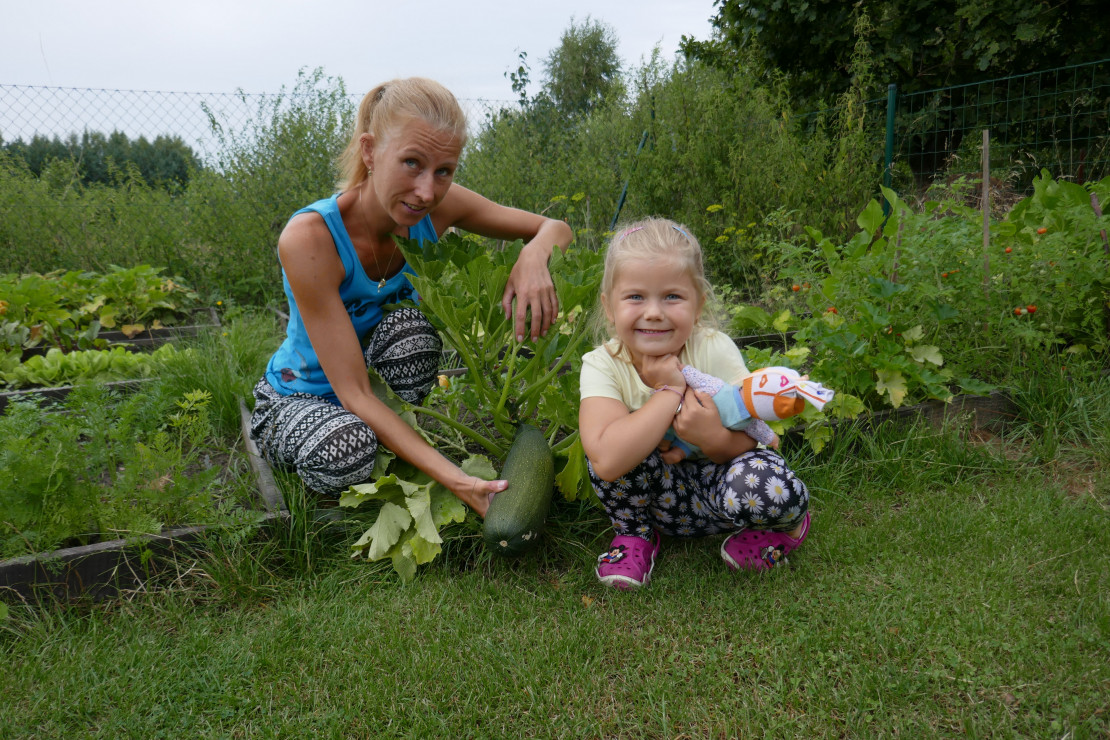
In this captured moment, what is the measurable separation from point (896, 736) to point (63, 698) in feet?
6.44

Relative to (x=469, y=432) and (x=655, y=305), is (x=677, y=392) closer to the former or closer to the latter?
(x=655, y=305)

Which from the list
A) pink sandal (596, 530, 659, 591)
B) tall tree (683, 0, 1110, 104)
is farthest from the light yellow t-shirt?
tall tree (683, 0, 1110, 104)

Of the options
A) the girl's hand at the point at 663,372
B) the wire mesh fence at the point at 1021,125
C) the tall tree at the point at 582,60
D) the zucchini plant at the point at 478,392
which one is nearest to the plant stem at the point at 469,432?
the zucchini plant at the point at 478,392

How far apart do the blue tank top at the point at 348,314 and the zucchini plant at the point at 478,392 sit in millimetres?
209

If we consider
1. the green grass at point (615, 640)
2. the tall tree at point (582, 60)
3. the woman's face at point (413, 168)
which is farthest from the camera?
the tall tree at point (582, 60)

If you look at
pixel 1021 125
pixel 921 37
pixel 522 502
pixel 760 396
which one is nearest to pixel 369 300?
pixel 522 502

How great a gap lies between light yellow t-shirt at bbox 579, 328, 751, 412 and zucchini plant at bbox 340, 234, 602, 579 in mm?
236

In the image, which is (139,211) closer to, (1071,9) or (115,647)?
(115,647)

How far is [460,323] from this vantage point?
2.29 m

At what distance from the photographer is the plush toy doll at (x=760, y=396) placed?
1700 mm

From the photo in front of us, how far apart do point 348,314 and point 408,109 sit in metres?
0.76

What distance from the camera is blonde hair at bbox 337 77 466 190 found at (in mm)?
2225

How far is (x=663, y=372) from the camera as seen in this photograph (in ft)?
6.41

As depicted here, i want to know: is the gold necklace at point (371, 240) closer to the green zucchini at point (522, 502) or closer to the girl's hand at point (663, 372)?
the green zucchini at point (522, 502)
